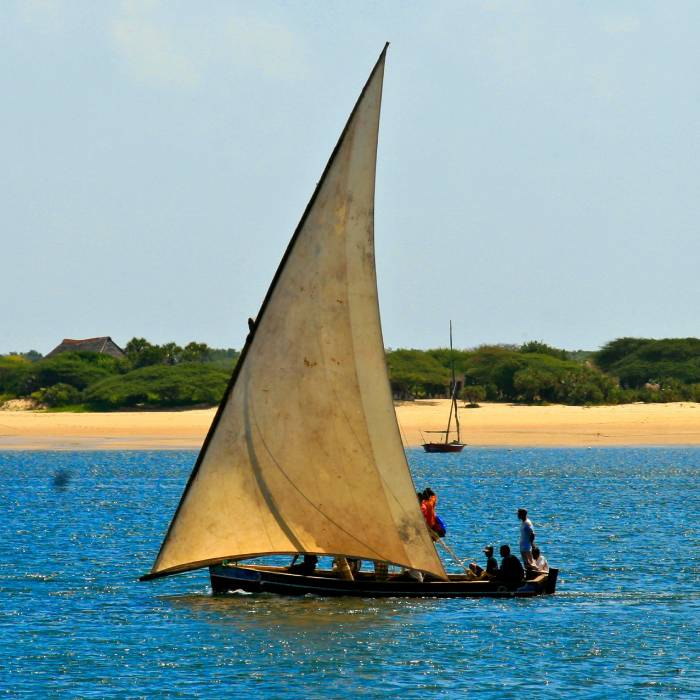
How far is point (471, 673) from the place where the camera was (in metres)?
24.7

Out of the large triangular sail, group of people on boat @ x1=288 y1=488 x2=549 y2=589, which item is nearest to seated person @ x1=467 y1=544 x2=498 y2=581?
group of people on boat @ x1=288 y1=488 x2=549 y2=589

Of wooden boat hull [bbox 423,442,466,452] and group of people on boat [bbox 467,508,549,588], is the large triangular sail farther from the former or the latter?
wooden boat hull [bbox 423,442,466,452]

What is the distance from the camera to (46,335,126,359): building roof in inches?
6521

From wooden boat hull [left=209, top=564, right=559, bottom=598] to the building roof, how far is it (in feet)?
445

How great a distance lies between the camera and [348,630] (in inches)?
1093

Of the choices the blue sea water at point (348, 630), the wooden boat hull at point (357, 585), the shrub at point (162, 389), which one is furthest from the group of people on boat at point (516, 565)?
the shrub at point (162, 389)

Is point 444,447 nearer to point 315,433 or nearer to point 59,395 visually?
point 59,395

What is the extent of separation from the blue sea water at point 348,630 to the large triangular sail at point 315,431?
1643mm

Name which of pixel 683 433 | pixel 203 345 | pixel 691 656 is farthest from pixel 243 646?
pixel 203 345

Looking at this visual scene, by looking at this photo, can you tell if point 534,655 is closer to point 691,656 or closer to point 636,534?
point 691,656

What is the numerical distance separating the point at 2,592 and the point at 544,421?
8025 centimetres

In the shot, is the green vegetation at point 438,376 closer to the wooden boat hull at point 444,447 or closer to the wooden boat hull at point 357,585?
the wooden boat hull at point 444,447

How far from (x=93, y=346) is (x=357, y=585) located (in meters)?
140

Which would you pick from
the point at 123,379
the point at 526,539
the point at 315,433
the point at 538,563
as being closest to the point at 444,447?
the point at 123,379
